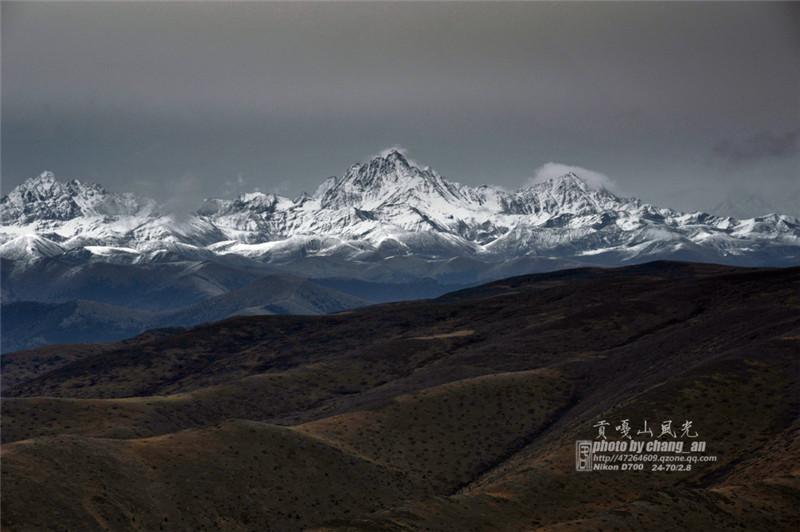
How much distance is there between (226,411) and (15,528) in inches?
3985

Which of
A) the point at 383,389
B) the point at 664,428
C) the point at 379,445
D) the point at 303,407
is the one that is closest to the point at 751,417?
the point at 664,428

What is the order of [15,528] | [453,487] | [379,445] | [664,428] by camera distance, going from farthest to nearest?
[379,445] → [453,487] → [664,428] → [15,528]

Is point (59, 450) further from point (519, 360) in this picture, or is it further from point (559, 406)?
point (519, 360)

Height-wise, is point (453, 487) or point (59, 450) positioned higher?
point (59, 450)

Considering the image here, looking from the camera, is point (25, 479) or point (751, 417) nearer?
point (25, 479)

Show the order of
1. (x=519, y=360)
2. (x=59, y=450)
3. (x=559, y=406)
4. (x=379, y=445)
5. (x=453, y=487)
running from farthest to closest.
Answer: (x=519, y=360)
(x=559, y=406)
(x=379, y=445)
(x=453, y=487)
(x=59, y=450)

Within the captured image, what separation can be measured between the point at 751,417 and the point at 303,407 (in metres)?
105

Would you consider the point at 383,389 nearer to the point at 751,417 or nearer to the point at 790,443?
the point at 751,417

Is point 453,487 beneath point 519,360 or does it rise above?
beneath

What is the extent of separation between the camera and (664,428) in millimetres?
105875

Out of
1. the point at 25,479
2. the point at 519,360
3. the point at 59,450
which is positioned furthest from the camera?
the point at 519,360

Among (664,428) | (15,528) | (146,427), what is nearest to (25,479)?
(15,528)

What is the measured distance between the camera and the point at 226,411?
579 ft

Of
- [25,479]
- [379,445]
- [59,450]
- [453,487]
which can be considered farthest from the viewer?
[379,445]
